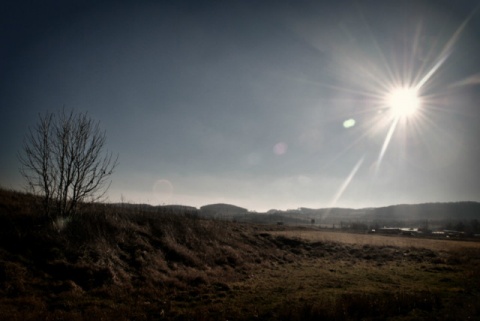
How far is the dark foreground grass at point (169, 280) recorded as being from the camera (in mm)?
11383

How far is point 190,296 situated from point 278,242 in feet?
79.1

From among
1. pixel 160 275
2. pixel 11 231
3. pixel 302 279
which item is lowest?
pixel 302 279

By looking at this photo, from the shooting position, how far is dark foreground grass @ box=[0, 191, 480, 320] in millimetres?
11383

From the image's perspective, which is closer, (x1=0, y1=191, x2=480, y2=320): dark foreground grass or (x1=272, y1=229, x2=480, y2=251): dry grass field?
(x1=0, y1=191, x2=480, y2=320): dark foreground grass

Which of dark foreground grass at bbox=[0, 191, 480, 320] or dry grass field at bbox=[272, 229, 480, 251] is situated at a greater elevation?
dark foreground grass at bbox=[0, 191, 480, 320]

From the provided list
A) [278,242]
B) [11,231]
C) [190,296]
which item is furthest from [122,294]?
[278,242]

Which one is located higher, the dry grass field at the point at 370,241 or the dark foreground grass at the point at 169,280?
the dark foreground grass at the point at 169,280

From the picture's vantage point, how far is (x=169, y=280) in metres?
15.9

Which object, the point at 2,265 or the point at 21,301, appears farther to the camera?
the point at 2,265

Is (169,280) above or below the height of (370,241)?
above

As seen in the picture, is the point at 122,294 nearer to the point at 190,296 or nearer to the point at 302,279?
the point at 190,296

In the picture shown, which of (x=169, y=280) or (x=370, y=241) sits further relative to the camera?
(x=370, y=241)

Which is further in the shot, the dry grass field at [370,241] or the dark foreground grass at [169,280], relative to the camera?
the dry grass field at [370,241]

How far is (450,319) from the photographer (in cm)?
1149
